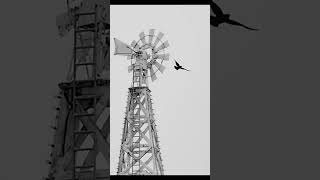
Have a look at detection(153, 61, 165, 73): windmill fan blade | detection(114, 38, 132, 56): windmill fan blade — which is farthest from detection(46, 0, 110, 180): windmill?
detection(153, 61, 165, 73): windmill fan blade

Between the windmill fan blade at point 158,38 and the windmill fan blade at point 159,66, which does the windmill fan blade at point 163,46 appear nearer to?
the windmill fan blade at point 158,38

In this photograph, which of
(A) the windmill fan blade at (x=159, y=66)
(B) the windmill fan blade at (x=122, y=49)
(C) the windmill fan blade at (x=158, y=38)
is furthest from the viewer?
(A) the windmill fan blade at (x=159, y=66)

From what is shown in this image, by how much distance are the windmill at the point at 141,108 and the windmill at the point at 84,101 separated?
42.4 inches

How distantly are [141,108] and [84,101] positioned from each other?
7.07ft

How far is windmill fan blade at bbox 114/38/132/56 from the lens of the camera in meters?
22.8

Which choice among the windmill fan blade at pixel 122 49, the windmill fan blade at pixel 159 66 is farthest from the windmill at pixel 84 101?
the windmill fan blade at pixel 159 66

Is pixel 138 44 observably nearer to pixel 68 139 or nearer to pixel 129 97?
pixel 129 97

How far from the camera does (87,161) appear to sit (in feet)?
81.7

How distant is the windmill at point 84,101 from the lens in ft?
82.3

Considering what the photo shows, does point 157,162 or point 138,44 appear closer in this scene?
point 157,162

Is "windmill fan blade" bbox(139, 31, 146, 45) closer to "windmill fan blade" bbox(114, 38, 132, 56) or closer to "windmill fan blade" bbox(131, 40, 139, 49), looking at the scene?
"windmill fan blade" bbox(131, 40, 139, 49)
